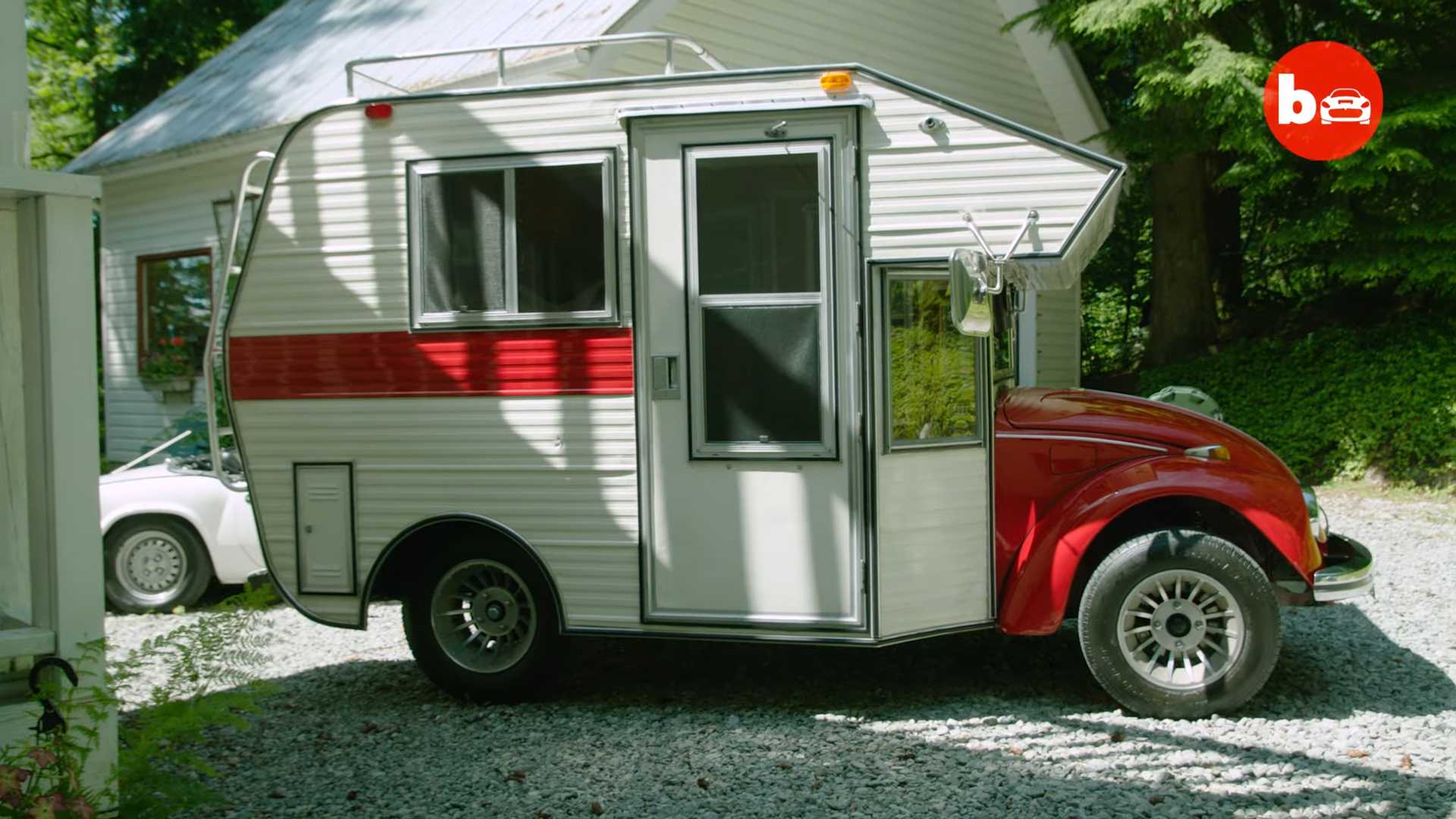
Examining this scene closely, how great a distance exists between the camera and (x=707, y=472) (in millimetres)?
5789

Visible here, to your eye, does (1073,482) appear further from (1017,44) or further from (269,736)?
(1017,44)

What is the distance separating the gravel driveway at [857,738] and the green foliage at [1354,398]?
556cm

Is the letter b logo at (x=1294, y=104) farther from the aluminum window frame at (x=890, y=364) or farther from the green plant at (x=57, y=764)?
the green plant at (x=57, y=764)

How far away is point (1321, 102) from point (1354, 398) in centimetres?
299

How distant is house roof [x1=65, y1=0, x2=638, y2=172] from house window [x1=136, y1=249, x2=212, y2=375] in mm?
1379

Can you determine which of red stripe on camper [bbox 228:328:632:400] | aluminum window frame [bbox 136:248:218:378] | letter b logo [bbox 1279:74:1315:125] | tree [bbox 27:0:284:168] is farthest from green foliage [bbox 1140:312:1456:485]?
tree [bbox 27:0:284:168]

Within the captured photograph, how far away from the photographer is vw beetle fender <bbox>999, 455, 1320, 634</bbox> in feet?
18.4

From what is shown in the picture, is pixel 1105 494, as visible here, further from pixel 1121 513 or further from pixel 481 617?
pixel 481 617

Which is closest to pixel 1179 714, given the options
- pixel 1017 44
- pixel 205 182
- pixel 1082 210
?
pixel 1082 210

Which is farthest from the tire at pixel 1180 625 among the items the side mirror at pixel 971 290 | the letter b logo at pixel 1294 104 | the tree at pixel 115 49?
the tree at pixel 115 49

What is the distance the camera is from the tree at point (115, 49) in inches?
908

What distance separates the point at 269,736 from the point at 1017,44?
12.8 m

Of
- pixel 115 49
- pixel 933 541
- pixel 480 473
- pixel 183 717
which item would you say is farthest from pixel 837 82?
pixel 115 49

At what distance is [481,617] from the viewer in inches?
246
